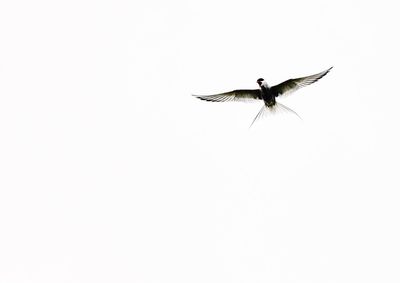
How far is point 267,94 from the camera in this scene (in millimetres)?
14680

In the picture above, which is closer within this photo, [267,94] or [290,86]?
[290,86]

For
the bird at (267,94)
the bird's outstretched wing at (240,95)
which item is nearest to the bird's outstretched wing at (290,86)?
the bird at (267,94)

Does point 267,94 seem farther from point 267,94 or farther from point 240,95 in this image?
point 240,95

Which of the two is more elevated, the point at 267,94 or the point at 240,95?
the point at 240,95

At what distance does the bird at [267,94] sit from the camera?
1430 centimetres

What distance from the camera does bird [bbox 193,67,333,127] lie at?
14.3 m

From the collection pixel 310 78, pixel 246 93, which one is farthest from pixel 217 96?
pixel 310 78

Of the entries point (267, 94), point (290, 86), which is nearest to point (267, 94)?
point (267, 94)

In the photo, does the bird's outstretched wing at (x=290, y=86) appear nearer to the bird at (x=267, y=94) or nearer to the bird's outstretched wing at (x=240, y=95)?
the bird at (x=267, y=94)

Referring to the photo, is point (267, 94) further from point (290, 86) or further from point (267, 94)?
point (290, 86)

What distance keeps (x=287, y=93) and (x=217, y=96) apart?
148cm

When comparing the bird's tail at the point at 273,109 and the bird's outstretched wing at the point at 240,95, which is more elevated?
the bird's outstretched wing at the point at 240,95

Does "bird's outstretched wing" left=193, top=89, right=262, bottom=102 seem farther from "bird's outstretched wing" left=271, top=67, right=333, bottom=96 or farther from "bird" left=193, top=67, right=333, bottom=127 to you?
"bird's outstretched wing" left=271, top=67, right=333, bottom=96

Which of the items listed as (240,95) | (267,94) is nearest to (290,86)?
(267,94)
